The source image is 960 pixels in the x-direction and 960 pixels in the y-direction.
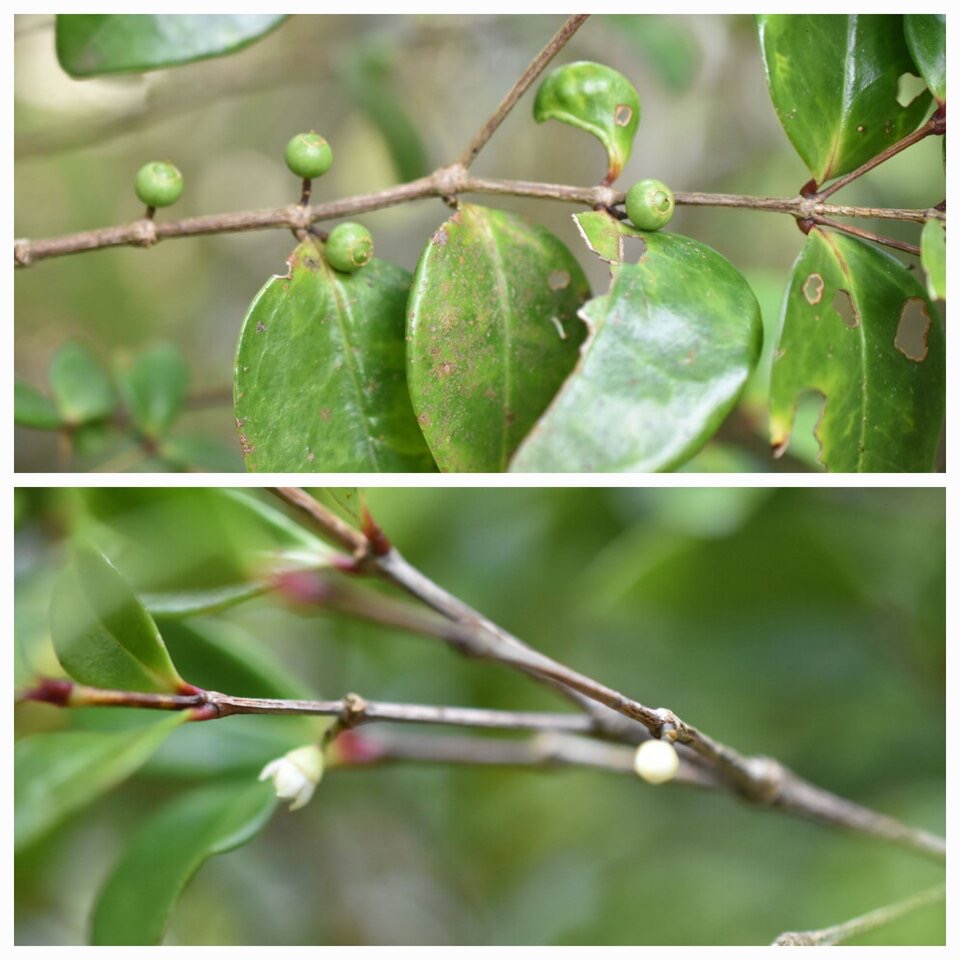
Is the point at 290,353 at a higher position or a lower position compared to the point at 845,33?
lower

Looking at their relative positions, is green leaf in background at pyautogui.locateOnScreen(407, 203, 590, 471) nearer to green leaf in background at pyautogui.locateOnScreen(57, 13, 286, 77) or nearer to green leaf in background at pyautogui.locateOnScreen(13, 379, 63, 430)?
green leaf in background at pyautogui.locateOnScreen(57, 13, 286, 77)

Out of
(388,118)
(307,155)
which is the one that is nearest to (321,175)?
(307,155)

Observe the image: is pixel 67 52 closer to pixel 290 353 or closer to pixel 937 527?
pixel 290 353

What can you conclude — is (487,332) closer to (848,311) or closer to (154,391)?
(848,311)

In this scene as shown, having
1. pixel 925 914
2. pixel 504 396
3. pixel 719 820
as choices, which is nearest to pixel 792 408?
pixel 504 396

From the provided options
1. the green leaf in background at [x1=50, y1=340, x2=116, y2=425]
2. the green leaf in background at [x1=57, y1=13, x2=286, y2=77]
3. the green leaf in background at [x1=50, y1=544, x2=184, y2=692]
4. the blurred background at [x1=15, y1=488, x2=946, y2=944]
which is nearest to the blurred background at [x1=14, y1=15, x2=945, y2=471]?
the blurred background at [x1=15, y1=488, x2=946, y2=944]
